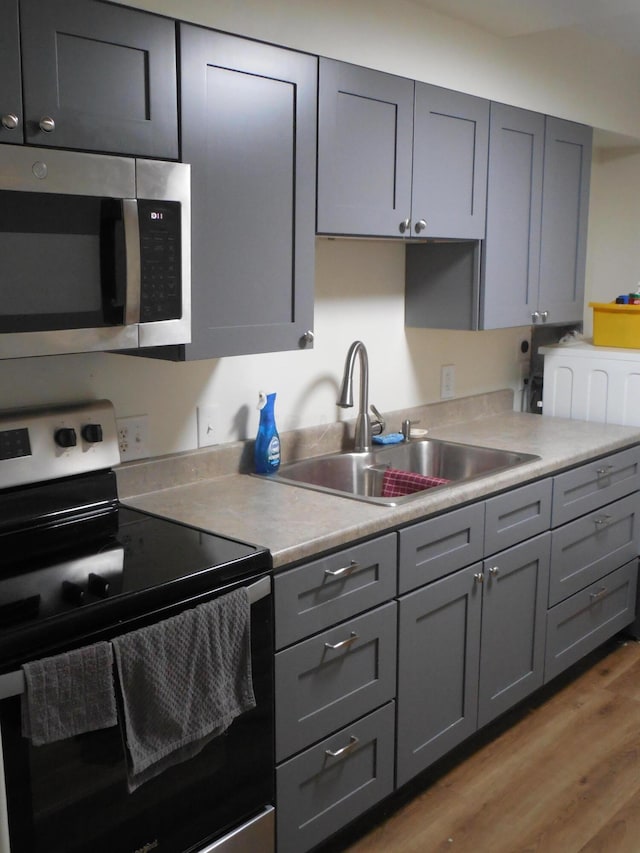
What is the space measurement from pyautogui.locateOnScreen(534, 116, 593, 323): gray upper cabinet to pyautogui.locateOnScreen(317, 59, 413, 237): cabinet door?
0.88 metres

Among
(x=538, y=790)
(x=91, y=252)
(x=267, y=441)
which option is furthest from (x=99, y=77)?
(x=538, y=790)

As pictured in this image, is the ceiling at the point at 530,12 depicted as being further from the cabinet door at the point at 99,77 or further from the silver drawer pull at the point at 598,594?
the silver drawer pull at the point at 598,594

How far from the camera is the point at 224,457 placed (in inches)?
99.9

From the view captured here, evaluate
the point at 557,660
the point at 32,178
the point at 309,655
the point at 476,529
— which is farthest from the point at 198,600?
the point at 557,660

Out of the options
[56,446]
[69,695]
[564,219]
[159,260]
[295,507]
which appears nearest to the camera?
[69,695]

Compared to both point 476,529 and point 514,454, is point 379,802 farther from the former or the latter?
point 514,454

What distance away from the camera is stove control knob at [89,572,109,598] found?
1632 millimetres

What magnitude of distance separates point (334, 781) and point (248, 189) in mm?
1460

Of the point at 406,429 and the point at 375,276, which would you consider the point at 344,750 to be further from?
the point at 375,276

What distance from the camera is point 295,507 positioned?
7.39 ft

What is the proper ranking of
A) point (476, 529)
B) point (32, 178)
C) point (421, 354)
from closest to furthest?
1. point (32, 178)
2. point (476, 529)
3. point (421, 354)

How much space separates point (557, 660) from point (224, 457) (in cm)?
139

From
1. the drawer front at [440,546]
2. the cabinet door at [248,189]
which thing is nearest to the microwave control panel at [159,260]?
the cabinet door at [248,189]

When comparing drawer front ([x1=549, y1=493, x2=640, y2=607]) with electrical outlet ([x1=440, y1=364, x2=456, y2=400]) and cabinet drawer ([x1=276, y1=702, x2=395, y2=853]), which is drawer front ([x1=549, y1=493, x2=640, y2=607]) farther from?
cabinet drawer ([x1=276, y1=702, x2=395, y2=853])
